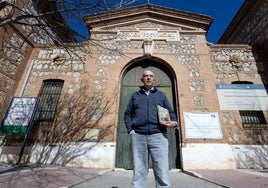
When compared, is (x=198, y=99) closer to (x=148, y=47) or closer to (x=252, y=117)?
(x=252, y=117)

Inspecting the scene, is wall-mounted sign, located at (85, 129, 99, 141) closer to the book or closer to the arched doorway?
the arched doorway

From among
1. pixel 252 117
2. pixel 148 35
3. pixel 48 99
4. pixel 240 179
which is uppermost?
pixel 148 35

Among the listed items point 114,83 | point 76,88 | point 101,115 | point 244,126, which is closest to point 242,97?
point 244,126

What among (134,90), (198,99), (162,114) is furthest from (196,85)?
(162,114)

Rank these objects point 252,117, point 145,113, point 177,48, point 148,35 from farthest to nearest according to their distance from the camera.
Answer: point 148,35
point 177,48
point 252,117
point 145,113

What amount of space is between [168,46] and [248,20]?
497 centimetres

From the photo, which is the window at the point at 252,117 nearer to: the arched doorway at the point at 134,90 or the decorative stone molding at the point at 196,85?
the decorative stone molding at the point at 196,85

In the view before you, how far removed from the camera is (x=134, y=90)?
7.47 metres

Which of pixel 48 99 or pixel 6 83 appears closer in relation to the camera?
pixel 6 83

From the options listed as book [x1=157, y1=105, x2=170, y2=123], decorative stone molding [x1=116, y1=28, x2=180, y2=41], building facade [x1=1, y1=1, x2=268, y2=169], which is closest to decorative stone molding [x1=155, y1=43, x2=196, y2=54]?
building facade [x1=1, y1=1, x2=268, y2=169]

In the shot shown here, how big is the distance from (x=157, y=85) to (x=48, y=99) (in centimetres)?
499

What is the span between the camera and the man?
231 centimetres

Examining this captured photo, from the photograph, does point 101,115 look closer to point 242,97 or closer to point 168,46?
point 168,46

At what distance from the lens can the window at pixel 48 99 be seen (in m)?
7.08
